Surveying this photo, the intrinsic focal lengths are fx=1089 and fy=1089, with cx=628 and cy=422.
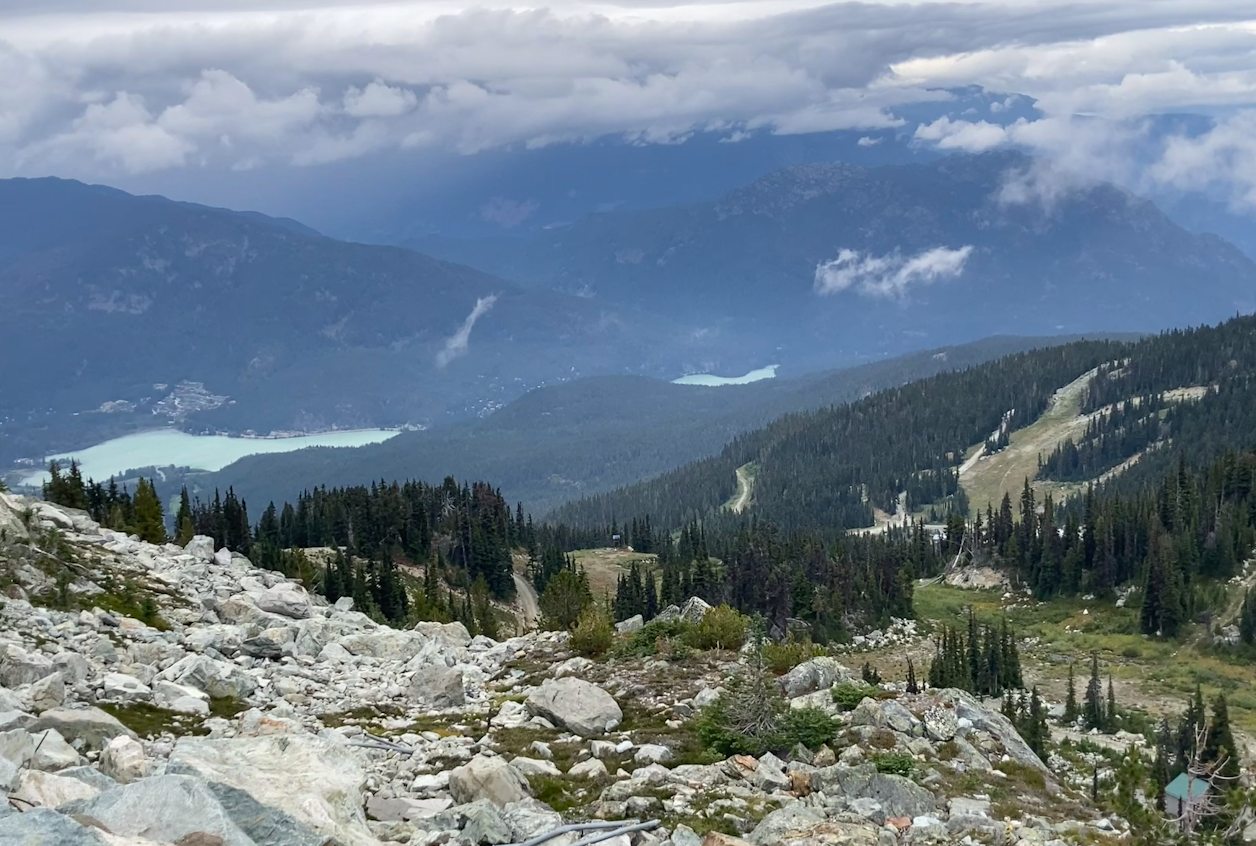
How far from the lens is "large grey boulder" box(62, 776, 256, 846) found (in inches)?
594

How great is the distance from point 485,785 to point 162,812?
296 inches

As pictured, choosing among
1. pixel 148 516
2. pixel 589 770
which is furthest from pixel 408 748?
pixel 148 516

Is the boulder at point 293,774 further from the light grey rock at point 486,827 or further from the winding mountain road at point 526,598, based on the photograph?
the winding mountain road at point 526,598

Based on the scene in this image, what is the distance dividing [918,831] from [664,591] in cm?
8832

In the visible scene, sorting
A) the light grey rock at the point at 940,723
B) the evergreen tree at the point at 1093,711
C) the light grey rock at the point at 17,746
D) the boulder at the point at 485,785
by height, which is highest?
the light grey rock at the point at 17,746

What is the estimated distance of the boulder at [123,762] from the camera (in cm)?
1948

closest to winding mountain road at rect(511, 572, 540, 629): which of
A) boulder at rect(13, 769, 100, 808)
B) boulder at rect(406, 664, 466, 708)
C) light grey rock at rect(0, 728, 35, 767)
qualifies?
boulder at rect(406, 664, 466, 708)

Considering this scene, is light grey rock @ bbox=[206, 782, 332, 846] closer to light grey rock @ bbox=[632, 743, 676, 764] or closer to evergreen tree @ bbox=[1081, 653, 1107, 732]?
light grey rock @ bbox=[632, 743, 676, 764]

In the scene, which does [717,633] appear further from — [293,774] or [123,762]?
[123,762]

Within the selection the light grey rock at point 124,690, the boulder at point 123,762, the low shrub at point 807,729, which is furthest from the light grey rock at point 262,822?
the light grey rock at point 124,690

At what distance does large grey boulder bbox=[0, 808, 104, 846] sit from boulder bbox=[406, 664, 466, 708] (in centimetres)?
1959

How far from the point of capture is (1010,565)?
12562 centimetres

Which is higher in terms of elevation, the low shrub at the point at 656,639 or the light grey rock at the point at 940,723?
the light grey rock at the point at 940,723

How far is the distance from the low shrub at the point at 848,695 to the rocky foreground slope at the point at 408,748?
456 mm
